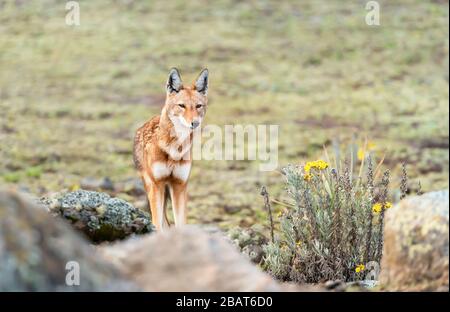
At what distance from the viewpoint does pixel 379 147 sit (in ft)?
51.4

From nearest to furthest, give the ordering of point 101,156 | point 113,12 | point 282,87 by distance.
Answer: point 101,156
point 282,87
point 113,12

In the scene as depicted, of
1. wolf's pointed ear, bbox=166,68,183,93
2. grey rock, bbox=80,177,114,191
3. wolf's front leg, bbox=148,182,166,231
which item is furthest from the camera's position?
grey rock, bbox=80,177,114,191

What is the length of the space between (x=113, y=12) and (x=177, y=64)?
18.6 feet

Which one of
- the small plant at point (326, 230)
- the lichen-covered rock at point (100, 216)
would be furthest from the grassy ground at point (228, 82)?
the lichen-covered rock at point (100, 216)

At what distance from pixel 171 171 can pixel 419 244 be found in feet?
11.6

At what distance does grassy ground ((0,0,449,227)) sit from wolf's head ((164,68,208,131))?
3.24m

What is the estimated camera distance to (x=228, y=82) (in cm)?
2045

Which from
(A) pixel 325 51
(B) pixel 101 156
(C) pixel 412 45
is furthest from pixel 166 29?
(B) pixel 101 156

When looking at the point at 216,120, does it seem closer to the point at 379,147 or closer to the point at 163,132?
the point at 379,147

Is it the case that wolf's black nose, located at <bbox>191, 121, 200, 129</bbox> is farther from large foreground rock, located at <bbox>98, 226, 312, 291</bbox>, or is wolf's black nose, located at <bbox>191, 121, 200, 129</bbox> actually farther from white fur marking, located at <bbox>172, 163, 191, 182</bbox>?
large foreground rock, located at <bbox>98, 226, 312, 291</bbox>

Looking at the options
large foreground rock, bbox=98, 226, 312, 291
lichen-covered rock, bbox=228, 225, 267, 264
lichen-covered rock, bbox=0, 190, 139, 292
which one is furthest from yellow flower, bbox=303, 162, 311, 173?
lichen-covered rock, bbox=0, 190, 139, 292

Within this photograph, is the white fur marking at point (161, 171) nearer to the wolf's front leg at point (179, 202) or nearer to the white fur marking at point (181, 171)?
the white fur marking at point (181, 171)

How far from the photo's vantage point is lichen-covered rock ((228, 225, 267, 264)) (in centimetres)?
781

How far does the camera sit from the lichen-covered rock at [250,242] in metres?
7.81
